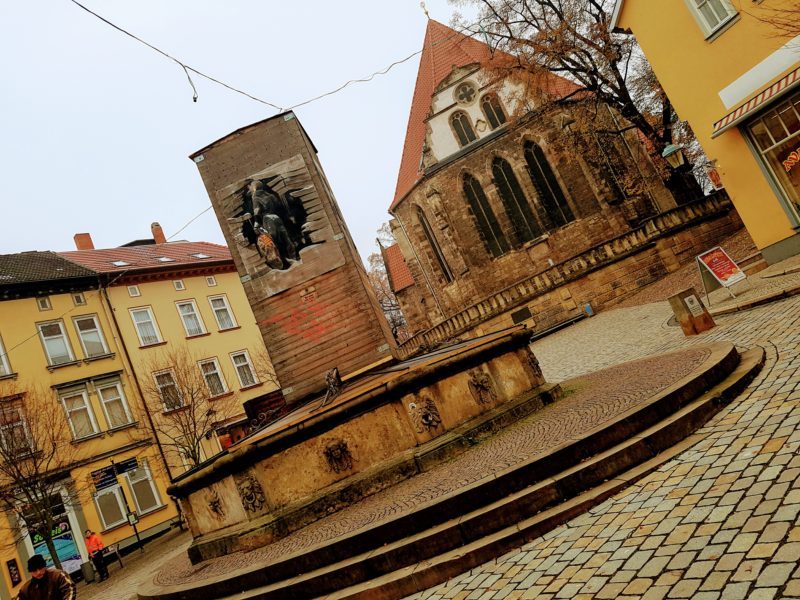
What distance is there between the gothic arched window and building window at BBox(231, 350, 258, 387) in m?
14.7

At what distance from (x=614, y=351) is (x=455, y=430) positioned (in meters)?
6.23

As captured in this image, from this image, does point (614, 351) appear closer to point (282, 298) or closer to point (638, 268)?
point (282, 298)

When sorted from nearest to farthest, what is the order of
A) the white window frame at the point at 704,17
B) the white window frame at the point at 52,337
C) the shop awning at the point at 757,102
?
1. the shop awning at the point at 757,102
2. the white window frame at the point at 704,17
3. the white window frame at the point at 52,337

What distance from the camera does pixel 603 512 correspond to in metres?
3.92

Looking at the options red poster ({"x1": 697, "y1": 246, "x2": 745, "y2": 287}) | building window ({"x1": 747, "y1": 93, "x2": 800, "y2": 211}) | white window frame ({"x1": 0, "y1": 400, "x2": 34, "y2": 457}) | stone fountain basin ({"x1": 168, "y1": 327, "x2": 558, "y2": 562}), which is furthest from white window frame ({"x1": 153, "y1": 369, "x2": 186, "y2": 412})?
building window ({"x1": 747, "y1": 93, "x2": 800, "y2": 211})

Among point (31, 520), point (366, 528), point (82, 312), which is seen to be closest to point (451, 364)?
point (366, 528)

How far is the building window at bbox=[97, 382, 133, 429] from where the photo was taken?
893 inches

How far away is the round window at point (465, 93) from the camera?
1095 inches

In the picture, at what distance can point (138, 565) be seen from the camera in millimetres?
15227

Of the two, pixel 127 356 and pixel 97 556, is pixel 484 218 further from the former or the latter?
pixel 97 556

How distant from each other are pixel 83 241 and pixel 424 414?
32561 mm

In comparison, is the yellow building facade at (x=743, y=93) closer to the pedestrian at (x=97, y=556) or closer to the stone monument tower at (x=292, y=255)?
the stone monument tower at (x=292, y=255)

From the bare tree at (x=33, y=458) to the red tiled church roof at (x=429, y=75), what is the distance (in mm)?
19739

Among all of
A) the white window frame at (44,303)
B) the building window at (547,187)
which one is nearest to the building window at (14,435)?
the white window frame at (44,303)
